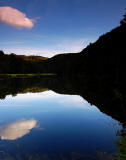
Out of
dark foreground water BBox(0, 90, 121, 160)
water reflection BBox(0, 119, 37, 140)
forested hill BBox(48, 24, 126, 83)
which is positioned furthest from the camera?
forested hill BBox(48, 24, 126, 83)

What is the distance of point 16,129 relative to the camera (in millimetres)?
8812

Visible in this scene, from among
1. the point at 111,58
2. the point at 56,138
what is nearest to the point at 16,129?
the point at 56,138

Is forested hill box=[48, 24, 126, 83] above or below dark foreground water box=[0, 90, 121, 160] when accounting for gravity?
above

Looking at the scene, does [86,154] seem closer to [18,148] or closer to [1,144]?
[18,148]

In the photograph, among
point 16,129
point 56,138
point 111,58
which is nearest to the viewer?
point 56,138

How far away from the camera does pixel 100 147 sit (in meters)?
6.62

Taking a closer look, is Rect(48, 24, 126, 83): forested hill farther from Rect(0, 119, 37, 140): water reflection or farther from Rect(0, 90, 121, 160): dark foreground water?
Rect(0, 119, 37, 140): water reflection

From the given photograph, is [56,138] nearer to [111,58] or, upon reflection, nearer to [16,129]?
Result: [16,129]

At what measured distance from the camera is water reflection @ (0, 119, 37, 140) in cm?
778

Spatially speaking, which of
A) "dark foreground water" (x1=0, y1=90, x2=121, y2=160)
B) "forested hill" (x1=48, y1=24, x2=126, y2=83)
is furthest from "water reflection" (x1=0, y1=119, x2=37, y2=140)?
"forested hill" (x1=48, y1=24, x2=126, y2=83)

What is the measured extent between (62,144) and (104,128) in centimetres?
319

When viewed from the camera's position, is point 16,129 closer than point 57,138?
No

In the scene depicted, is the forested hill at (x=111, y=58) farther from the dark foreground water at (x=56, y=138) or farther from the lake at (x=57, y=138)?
the dark foreground water at (x=56, y=138)

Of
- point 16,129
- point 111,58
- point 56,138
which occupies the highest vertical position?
point 111,58
